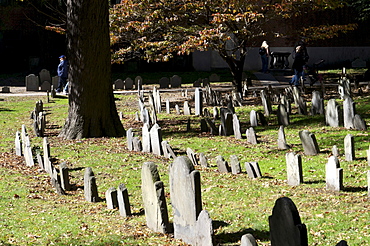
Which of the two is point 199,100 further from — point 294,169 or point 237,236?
point 237,236

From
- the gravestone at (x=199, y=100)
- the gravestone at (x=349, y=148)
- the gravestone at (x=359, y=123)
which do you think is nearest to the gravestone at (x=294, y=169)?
the gravestone at (x=349, y=148)

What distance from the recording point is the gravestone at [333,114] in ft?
47.2

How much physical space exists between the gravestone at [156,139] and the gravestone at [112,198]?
4.15 meters

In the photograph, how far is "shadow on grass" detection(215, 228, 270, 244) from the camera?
21.9 ft

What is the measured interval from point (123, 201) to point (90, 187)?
43.9 inches

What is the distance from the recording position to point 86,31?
14.8m

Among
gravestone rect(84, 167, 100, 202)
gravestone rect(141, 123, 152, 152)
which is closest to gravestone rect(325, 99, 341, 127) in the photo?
gravestone rect(141, 123, 152, 152)

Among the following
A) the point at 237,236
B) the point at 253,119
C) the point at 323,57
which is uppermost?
the point at 323,57

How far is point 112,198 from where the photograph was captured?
8.25 metres

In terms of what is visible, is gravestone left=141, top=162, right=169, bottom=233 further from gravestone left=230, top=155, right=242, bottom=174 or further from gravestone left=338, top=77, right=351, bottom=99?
gravestone left=338, top=77, right=351, bottom=99

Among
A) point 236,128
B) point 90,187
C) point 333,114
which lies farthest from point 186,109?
point 90,187

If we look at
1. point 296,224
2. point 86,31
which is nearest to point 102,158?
point 86,31

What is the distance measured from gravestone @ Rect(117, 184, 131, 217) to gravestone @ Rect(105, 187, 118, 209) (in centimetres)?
29

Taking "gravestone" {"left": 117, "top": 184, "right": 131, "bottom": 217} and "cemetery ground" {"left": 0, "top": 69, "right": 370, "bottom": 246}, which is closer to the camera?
"cemetery ground" {"left": 0, "top": 69, "right": 370, "bottom": 246}
